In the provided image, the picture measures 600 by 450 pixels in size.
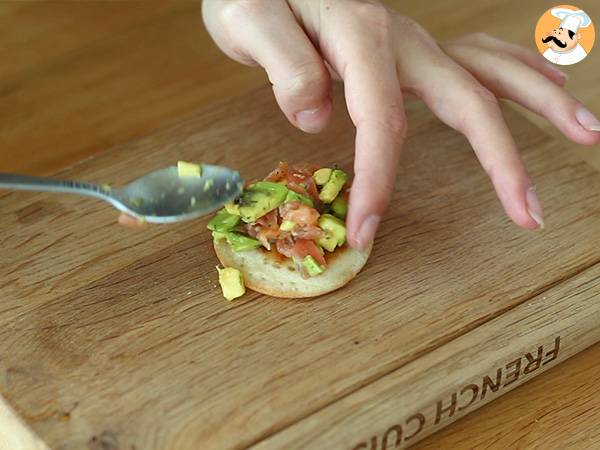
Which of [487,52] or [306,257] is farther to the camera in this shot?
[487,52]

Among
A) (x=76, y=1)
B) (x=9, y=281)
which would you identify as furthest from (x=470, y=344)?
(x=76, y=1)

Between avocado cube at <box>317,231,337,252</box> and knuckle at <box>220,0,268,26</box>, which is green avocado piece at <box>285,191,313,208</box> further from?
knuckle at <box>220,0,268,26</box>

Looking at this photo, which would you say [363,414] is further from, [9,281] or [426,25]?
[426,25]

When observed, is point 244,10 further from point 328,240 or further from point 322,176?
point 328,240

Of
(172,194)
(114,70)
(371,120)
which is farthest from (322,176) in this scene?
(114,70)

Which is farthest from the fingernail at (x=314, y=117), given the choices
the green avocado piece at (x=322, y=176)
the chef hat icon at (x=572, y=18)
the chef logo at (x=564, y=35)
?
the chef hat icon at (x=572, y=18)

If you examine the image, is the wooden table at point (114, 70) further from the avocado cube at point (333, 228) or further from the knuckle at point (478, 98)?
the avocado cube at point (333, 228)
